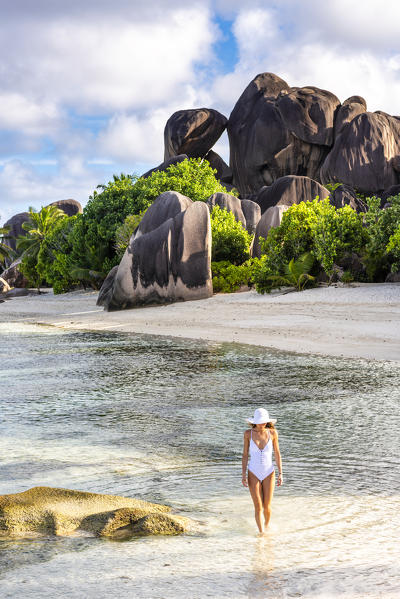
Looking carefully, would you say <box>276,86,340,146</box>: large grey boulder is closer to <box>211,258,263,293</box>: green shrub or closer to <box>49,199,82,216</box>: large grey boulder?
<box>49,199,82,216</box>: large grey boulder

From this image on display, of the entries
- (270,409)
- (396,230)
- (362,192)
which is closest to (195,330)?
(396,230)

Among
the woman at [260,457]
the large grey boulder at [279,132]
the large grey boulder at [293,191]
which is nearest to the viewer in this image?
the woman at [260,457]

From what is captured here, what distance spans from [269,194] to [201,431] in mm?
40574

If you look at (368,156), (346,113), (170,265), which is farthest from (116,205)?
(346,113)

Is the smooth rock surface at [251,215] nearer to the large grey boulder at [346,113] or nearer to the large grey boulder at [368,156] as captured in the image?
the large grey boulder at [368,156]

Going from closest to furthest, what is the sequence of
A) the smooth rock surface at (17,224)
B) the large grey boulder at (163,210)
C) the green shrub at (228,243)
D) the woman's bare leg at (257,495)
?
1. the woman's bare leg at (257,495)
2. the large grey boulder at (163,210)
3. the green shrub at (228,243)
4. the smooth rock surface at (17,224)

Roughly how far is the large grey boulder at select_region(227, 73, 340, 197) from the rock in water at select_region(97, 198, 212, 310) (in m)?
33.6

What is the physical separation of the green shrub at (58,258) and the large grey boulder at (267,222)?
576 inches

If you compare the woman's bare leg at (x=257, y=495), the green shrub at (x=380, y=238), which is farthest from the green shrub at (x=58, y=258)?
the woman's bare leg at (x=257, y=495)

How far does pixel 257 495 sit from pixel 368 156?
5218 cm

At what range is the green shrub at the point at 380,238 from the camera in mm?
25672

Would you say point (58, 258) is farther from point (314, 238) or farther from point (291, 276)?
point (314, 238)

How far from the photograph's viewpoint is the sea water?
4.42 m

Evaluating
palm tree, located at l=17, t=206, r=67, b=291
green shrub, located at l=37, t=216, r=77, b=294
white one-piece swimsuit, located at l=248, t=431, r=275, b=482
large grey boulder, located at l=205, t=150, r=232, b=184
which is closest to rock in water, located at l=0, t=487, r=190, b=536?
white one-piece swimsuit, located at l=248, t=431, r=275, b=482
